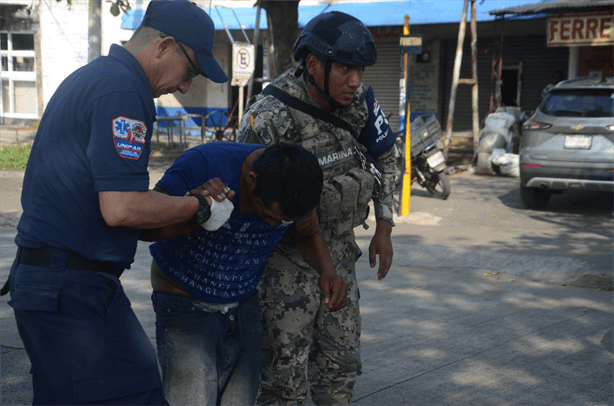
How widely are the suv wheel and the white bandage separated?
8467mm

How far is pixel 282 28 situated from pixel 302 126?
23.6 ft

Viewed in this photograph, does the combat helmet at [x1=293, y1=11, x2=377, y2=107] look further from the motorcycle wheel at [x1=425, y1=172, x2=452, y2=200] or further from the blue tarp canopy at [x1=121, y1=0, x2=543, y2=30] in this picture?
the blue tarp canopy at [x1=121, y1=0, x2=543, y2=30]

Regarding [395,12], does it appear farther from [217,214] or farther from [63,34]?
[217,214]

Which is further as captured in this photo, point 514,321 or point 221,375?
point 514,321

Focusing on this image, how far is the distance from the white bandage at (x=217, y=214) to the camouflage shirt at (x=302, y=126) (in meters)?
0.67

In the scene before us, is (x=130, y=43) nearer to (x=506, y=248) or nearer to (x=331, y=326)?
(x=331, y=326)

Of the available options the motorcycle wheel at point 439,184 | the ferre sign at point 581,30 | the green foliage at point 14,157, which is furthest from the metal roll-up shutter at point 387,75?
the green foliage at point 14,157

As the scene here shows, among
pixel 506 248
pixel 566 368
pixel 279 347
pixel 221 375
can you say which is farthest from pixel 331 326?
pixel 506 248

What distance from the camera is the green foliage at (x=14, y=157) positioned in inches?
527

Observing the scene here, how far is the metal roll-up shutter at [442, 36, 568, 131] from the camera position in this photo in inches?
682

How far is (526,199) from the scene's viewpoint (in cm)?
1017

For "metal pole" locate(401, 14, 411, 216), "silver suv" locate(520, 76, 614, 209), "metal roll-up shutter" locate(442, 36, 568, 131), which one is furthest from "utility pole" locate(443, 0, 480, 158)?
"metal pole" locate(401, 14, 411, 216)

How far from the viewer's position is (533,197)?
400 inches

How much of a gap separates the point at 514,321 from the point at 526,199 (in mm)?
5413
